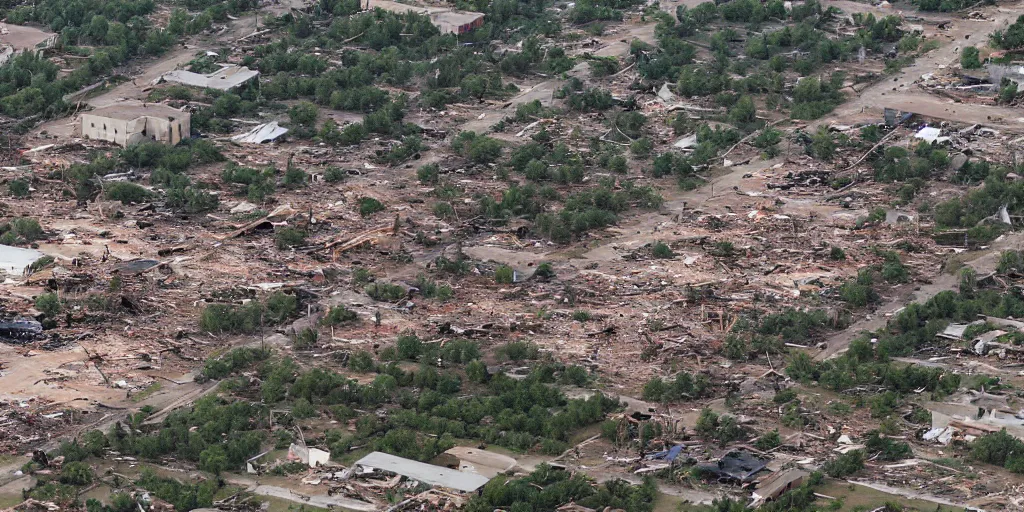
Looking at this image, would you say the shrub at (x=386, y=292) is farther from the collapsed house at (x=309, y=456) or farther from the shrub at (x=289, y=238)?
the collapsed house at (x=309, y=456)

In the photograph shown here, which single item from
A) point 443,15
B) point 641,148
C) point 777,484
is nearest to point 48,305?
point 777,484

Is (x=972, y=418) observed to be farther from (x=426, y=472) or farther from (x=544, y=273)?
(x=544, y=273)

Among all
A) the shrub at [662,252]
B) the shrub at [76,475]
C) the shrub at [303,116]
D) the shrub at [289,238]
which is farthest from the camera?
the shrub at [303,116]

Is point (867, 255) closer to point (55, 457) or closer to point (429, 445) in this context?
point (429, 445)

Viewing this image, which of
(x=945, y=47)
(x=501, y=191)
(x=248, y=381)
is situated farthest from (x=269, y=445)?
(x=945, y=47)

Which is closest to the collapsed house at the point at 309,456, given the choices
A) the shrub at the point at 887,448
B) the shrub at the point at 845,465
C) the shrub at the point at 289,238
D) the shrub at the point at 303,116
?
the shrub at the point at 845,465

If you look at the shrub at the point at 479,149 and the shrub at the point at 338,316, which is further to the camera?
the shrub at the point at 479,149
